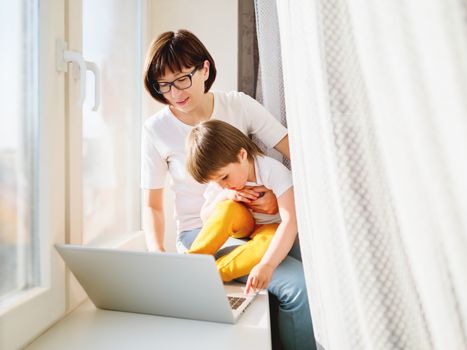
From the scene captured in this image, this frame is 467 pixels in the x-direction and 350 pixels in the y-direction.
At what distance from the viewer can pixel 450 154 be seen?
0.30 m

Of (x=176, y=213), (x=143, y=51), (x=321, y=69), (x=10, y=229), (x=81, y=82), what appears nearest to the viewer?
(x=321, y=69)

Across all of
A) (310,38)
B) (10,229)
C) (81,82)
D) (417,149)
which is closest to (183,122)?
(81,82)

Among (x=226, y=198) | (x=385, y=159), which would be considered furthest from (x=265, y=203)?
(x=385, y=159)

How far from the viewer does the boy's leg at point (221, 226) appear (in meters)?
1.08

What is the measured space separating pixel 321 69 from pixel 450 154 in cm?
17

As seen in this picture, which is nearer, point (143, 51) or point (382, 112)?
point (382, 112)

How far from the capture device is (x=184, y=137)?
1.19m

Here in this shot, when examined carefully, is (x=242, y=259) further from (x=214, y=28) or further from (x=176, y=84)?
(x=214, y=28)

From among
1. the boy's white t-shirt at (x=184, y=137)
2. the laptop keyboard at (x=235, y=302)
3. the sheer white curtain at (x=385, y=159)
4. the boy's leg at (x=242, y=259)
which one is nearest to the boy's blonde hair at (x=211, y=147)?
the boy's white t-shirt at (x=184, y=137)

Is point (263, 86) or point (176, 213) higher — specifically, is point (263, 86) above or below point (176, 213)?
above

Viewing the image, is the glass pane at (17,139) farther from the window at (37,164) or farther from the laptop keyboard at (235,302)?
the laptop keyboard at (235,302)

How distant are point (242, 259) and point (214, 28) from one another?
2.60ft

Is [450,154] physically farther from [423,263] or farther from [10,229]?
[10,229]

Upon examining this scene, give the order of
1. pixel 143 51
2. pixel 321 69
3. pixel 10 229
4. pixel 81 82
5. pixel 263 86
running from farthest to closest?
1. pixel 143 51
2. pixel 263 86
3. pixel 81 82
4. pixel 10 229
5. pixel 321 69
